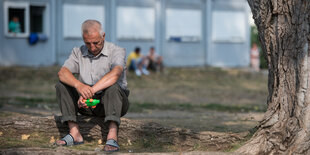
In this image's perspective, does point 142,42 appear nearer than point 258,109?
No

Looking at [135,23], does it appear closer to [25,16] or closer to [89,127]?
[25,16]

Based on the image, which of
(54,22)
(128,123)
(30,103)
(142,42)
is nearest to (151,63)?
(142,42)

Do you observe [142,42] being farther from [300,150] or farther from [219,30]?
[300,150]

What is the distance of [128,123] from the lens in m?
5.57

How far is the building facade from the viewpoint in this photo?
63.3ft

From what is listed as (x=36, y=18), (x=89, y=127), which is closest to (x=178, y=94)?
(x=36, y=18)

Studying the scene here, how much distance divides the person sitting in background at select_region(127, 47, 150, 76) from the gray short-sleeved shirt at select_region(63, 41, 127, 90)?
13440 millimetres

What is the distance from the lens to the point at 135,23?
68.1 feet

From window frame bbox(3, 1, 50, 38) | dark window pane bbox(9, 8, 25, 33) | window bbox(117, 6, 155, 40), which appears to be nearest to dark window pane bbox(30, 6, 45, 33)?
window frame bbox(3, 1, 50, 38)

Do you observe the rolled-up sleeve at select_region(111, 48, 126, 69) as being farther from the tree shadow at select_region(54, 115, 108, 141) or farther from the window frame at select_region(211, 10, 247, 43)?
the window frame at select_region(211, 10, 247, 43)

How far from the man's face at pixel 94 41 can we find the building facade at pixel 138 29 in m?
14.5

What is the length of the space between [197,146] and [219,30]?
17432mm

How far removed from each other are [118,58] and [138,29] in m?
15.5

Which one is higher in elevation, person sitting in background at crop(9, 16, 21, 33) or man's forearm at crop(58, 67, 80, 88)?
person sitting in background at crop(9, 16, 21, 33)
